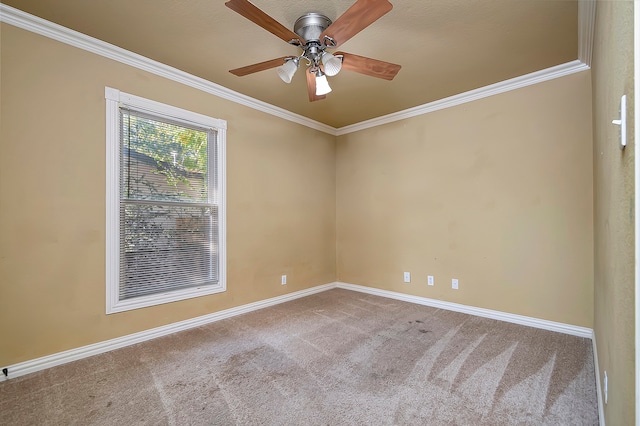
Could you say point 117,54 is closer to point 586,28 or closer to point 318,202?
point 318,202

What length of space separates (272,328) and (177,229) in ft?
4.71

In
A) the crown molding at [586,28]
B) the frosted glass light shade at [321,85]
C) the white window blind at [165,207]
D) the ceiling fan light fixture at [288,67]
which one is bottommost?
the white window blind at [165,207]

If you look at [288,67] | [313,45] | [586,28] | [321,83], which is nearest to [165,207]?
[288,67]

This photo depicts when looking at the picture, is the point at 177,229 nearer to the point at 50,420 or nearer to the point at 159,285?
the point at 159,285

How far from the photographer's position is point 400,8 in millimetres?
2119

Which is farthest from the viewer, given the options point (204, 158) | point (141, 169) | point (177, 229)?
point (204, 158)

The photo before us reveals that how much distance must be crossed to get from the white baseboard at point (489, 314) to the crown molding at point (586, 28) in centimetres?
252

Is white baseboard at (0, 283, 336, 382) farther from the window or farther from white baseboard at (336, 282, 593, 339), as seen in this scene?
white baseboard at (336, 282, 593, 339)

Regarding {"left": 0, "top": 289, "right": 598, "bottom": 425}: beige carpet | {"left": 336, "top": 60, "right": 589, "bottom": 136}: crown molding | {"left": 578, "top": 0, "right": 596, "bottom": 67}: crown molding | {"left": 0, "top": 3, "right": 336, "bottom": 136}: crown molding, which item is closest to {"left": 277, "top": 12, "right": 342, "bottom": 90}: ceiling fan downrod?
{"left": 0, "top": 3, "right": 336, "bottom": 136}: crown molding

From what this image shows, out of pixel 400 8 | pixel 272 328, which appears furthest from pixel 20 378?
pixel 400 8

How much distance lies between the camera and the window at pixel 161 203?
264 centimetres

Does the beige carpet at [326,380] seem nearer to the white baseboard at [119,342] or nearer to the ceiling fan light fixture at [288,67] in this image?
the white baseboard at [119,342]

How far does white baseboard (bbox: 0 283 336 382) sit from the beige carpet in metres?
0.08

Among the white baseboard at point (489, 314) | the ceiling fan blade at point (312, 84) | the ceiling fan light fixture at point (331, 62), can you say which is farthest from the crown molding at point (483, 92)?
the white baseboard at point (489, 314)
